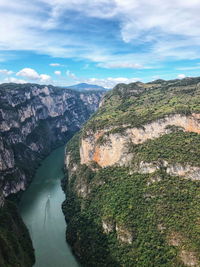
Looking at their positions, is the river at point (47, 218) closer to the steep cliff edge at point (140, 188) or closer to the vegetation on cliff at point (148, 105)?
the steep cliff edge at point (140, 188)

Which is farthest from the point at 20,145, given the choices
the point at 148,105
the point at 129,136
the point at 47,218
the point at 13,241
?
the point at 13,241

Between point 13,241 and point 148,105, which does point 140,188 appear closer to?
point 13,241

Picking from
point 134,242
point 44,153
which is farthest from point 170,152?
point 44,153

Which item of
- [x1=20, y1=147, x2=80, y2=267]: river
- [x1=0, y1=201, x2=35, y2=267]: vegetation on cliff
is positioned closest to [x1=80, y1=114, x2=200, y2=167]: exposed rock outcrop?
[x1=20, y1=147, x2=80, y2=267]: river

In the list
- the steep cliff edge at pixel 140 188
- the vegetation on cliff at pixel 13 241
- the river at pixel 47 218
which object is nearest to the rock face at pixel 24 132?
the river at pixel 47 218

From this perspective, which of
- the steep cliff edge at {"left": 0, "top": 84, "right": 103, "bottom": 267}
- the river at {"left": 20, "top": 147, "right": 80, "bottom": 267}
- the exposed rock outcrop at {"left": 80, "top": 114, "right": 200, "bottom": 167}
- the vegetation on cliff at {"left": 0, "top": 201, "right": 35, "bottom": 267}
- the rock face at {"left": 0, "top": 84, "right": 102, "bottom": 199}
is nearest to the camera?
the vegetation on cliff at {"left": 0, "top": 201, "right": 35, "bottom": 267}

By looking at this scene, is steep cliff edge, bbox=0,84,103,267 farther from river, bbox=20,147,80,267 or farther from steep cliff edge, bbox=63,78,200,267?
steep cliff edge, bbox=63,78,200,267

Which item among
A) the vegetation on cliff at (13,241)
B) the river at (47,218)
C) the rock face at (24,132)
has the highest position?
the rock face at (24,132)
